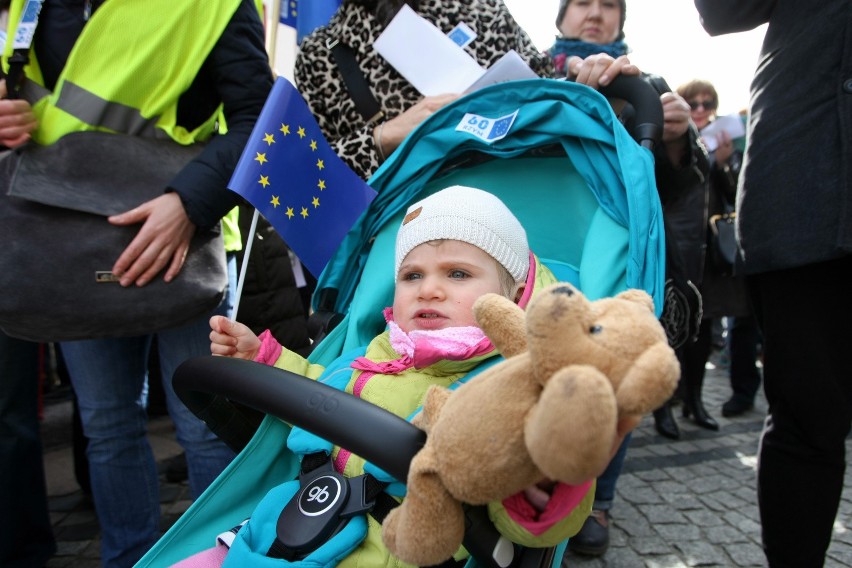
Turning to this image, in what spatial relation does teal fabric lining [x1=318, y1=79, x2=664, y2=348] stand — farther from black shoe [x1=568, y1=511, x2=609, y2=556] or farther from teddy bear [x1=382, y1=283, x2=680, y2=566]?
black shoe [x1=568, y1=511, x2=609, y2=556]

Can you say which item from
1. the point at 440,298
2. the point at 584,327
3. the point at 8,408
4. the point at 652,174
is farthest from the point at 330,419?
the point at 8,408

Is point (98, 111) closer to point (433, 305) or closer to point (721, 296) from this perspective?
point (433, 305)

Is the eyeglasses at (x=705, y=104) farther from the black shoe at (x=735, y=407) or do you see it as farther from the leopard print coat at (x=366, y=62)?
the leopard print coat at (x=366, y=62)

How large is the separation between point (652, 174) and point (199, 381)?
1093mm

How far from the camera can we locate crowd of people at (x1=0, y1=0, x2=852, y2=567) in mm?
1456

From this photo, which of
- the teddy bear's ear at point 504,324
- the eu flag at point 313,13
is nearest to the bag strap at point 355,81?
the teddy bear's ear at point 504,324

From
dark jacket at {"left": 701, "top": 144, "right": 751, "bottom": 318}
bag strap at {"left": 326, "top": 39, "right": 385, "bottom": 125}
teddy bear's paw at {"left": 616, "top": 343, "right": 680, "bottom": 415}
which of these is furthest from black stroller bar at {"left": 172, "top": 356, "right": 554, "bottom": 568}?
dark jacket at {"left": 701, "top": 144, "right": 751, "bottom": 318}

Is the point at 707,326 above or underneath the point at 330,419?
underneath

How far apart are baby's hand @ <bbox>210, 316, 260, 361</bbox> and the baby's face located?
1.19 ft

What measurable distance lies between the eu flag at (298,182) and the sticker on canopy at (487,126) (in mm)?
345

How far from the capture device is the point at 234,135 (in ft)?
5.75

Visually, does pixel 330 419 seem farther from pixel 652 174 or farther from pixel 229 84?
pixel 229 84

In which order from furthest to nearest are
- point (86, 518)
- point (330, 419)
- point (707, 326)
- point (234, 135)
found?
point (707, 326) → point (86, 518) → point (234, 135) → point (330, 419)

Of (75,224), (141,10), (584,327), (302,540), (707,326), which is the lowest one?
(707,326)
